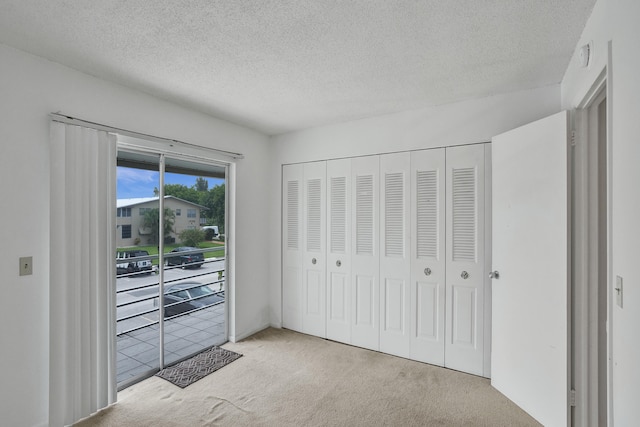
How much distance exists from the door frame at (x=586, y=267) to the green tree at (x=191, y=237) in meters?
3.20

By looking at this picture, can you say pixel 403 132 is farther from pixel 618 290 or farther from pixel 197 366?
pixel 197 366

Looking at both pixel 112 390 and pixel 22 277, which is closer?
pixel 22 277

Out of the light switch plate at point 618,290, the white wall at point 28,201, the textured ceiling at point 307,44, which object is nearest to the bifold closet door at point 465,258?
the textured ceiling at point 307,44

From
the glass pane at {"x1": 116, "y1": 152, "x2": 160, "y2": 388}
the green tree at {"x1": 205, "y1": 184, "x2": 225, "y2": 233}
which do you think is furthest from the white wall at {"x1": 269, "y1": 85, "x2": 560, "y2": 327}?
the glass pane at {"x1": 116, "y1": 152, "x2": 160, "y2": 388}

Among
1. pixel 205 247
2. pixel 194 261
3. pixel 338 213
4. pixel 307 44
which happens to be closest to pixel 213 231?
pixel 205 247

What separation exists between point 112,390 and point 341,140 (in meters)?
3.11

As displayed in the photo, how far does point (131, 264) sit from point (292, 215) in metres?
1.83

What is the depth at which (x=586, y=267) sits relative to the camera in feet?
5.99

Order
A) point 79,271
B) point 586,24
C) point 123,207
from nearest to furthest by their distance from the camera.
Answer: point 586,24 < point 79,271 < point 123,207

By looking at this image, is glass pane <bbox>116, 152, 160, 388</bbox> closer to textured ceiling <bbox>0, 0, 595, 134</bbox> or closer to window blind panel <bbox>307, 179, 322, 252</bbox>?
textured ceiling <bbox>0, 0, 595, 134</bbox>

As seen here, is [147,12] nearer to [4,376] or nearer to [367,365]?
[4,376]

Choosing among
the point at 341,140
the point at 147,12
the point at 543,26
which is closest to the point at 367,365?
the point at 341,140

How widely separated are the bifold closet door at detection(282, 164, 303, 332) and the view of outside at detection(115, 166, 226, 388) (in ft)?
2.57

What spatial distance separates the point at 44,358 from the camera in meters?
2.02
